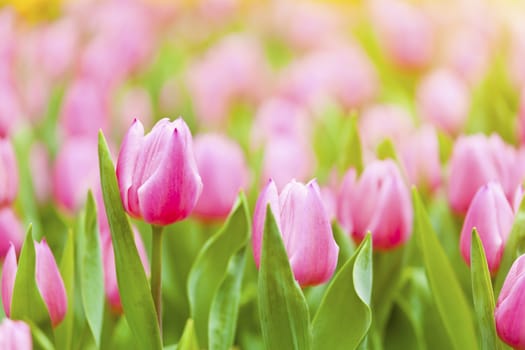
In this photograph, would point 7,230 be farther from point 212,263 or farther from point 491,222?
point 491,222

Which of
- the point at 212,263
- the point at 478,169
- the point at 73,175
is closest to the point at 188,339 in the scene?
the point at 212,263

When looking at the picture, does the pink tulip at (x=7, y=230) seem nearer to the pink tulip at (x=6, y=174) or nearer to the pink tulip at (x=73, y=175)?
the pink tulip at (x=6, y=174)

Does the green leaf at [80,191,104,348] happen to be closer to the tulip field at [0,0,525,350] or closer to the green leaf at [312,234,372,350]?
the tulip field at [0,0,525,350]

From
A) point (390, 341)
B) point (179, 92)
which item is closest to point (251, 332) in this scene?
point (390, 341)

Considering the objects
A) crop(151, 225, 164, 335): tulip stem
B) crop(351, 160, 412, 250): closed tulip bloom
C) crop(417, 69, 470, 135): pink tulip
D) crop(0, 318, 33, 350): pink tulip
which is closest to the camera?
crop(0, 318, 33, 350): pink tulip

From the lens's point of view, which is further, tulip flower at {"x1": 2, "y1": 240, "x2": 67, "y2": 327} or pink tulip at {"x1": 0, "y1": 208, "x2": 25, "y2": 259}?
pink tulip at {"x1": 0, "y1": 208, "x2": 25, "y2": 259}

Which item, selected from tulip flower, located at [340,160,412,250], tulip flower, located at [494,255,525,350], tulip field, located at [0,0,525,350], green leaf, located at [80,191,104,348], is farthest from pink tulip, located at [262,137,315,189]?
tulip flower, located at [494,255,525,350]

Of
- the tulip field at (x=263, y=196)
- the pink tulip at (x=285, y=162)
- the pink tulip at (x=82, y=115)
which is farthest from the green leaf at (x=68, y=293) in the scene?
the pink tulip at (x=82, y=115)
